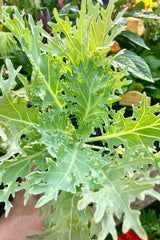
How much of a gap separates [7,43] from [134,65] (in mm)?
368

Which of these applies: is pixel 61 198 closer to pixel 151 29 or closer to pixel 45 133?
pixel 45 133

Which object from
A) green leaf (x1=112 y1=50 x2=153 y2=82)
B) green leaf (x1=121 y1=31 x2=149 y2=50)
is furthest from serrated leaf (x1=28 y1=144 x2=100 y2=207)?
green leaf (x1=121 y1=31 x2=149 y2=50)

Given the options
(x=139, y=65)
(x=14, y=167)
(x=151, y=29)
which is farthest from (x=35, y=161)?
(x=151, y=29)

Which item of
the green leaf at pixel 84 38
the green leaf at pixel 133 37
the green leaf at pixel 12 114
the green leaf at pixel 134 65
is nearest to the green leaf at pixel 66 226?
the green leaf at pixel 12 114

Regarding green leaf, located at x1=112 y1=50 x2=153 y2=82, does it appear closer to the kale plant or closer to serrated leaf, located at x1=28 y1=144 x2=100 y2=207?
the kale plant

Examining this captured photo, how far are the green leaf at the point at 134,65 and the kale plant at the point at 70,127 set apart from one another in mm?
301

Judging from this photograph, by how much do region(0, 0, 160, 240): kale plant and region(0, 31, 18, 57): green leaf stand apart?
309 millimetres

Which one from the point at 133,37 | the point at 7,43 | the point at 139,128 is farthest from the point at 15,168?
the point at 133,37

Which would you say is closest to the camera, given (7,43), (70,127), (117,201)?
(117,201)

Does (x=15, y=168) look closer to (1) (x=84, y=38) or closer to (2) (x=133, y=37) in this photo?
(1) (x=84, y=38)

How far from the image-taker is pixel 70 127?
0.49m

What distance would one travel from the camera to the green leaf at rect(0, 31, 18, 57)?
739mm

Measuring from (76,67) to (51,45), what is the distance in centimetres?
5

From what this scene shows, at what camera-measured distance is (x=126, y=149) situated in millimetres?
400
